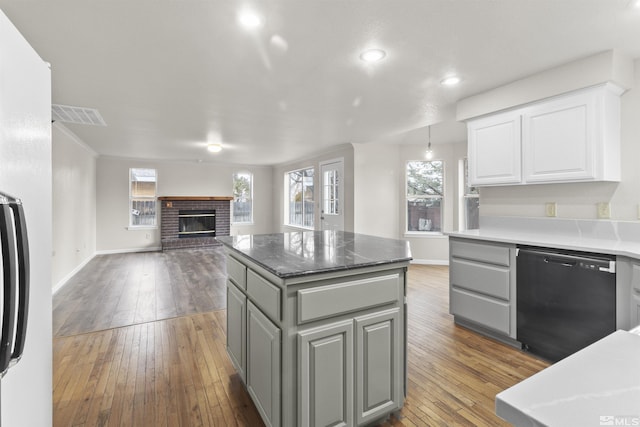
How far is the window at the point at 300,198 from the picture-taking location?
7625 mm

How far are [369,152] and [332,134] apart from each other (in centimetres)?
107

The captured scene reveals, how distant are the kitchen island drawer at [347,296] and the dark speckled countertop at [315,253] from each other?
0.09 m

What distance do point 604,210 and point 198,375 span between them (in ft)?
11.3

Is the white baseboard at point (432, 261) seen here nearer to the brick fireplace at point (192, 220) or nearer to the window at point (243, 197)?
the brick fireplace at point (192, 220)

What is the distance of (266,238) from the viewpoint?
2.48 metres

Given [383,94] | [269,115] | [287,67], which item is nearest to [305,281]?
[287,67]

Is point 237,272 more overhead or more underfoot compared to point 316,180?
more underfoot

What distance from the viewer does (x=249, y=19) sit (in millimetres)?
1905

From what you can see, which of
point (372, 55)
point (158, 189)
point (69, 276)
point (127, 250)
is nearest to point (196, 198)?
point (158, 189)

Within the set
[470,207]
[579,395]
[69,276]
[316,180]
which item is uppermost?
[316,180]

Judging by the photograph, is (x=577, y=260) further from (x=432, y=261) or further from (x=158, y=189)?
(x=158, y=189)

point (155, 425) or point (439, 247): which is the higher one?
point (439, 247)

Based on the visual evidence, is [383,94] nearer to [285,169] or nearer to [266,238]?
[266,238]

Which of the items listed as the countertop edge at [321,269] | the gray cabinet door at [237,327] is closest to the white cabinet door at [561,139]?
the countertop edge at [321,269]
